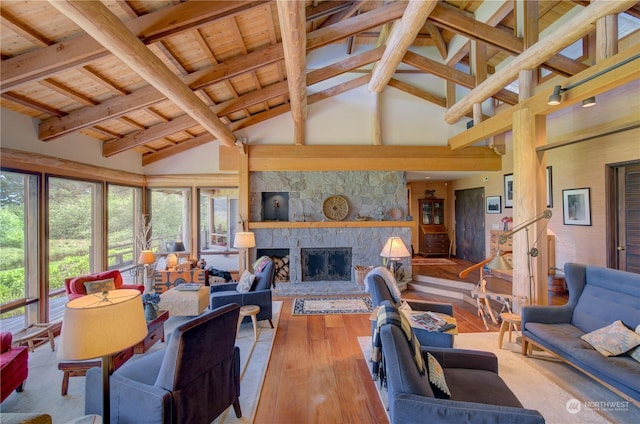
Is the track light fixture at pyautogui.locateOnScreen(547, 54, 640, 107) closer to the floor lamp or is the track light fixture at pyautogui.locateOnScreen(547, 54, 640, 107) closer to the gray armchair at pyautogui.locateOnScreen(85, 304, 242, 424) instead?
the gray armchair at pyautogui.locateOnScreen(85, 304, 242, 424)

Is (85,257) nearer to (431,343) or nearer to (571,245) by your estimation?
(431,343)

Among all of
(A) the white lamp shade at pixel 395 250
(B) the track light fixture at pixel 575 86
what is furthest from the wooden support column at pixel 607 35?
(A) the white lamp shade at pixel 395 250

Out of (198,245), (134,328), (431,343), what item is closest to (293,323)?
(431,343)

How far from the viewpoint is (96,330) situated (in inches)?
56.9

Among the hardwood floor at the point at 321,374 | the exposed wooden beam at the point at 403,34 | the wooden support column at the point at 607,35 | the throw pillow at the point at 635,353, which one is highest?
the exposed wooden beam at the point at 403,34

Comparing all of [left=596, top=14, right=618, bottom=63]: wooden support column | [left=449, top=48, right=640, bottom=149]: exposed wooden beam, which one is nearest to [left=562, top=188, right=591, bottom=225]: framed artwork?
[left=449, top=48, right=640, bottom=149]: exposed wooden beam

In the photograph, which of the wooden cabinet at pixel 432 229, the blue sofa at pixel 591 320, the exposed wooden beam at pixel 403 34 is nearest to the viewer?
the blue sofa at pixel 591 320

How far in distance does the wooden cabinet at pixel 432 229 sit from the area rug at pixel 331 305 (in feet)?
12.2

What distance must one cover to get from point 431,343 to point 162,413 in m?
2.28

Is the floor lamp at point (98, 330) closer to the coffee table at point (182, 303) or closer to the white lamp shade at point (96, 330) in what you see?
the white lamp shade at point (96, 330)

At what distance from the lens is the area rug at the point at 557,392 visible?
2271 millimetres

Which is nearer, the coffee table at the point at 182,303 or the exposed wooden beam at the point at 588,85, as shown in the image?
the exposed wooden beam at the point at 588,85

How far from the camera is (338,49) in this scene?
5953 mm

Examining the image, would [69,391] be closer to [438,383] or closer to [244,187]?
[438,383]
